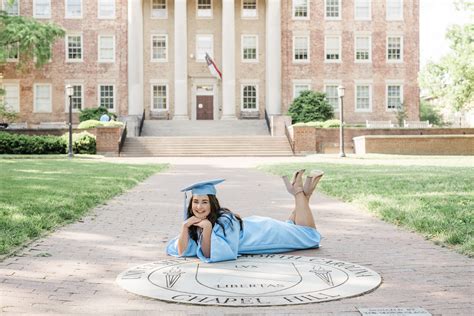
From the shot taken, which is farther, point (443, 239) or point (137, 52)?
point (137, 52)

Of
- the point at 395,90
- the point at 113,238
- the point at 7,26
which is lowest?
the point at 113,238

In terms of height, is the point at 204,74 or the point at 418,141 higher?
the point at 204,74

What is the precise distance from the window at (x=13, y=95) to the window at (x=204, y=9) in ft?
48.0

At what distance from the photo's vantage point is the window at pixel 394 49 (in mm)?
47500

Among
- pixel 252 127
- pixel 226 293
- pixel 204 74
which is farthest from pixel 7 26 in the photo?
pixel 226 293

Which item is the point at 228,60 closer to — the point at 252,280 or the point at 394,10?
the point at 394,10

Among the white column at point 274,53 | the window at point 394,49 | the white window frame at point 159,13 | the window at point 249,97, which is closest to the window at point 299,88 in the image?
the white column at point 274,53

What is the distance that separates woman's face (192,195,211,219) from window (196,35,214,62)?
42015 millimetres

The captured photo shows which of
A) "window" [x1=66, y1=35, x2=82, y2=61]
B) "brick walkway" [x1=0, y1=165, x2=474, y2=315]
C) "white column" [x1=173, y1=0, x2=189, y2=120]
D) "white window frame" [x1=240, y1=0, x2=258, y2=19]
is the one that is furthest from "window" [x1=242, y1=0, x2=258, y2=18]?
"brick walkway" [x1=0, y1=165, x2=474, y2=315]

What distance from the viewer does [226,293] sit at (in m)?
4.52

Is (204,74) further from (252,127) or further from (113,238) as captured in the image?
(113,238)

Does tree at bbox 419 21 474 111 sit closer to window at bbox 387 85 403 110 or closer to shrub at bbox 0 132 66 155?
window at bbox 387 85 403 110

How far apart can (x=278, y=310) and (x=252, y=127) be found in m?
38.3

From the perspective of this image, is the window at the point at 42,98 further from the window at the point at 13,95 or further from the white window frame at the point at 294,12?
the white window frame at the point at 294,12
